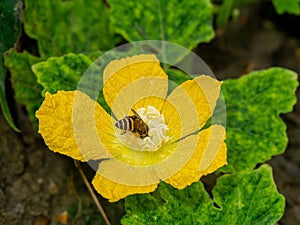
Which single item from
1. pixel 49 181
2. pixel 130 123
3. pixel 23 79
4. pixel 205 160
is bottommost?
pixel 49 181

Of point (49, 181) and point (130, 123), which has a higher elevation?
point (130, 123)

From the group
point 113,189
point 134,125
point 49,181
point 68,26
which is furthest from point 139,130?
point 68,26

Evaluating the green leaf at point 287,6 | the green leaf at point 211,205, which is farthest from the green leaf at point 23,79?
the green leaf at point 287,6

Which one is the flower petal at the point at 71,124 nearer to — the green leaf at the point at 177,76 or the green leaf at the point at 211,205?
the green leaf at the point at 211,205

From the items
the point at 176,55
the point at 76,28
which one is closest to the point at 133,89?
the point at 176,55

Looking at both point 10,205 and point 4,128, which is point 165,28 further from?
point 10,205

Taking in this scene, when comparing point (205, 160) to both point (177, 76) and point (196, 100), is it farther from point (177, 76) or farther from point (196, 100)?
point (177, 76)

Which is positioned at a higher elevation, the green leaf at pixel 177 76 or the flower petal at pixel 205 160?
the flower petal at pixel 205 160
